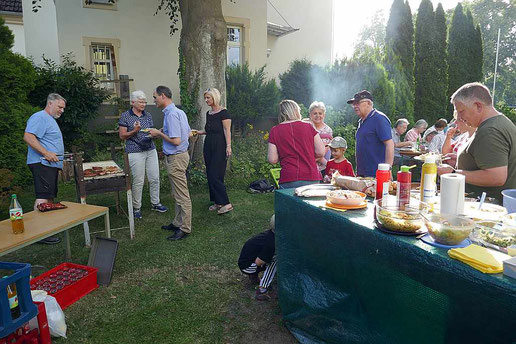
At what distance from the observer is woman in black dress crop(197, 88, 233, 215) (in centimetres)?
631

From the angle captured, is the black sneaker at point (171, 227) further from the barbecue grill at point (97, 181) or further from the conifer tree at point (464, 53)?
the conifer tree at point (464, 53)

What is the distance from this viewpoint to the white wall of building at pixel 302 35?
→ 1784cm

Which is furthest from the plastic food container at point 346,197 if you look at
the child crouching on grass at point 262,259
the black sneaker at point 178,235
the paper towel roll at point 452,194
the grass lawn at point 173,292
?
the black sneaker at point 178,235

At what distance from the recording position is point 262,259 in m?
3.72

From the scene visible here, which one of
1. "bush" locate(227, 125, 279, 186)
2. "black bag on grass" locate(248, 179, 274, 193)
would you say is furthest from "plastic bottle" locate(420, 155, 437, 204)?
"bush" locate(227, 125, 279, 186)

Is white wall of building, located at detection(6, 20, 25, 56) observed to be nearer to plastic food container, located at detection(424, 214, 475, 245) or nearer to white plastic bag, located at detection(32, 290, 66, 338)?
white plastic bag, located at detection(32, 290, 66, 338)

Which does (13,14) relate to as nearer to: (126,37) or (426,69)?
(126,37)

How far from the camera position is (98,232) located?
5695 millimetres

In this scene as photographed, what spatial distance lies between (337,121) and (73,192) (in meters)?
8.17

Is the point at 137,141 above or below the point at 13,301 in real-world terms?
above

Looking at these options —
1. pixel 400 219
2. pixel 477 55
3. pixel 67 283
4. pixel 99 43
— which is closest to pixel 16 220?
pixel 67 283

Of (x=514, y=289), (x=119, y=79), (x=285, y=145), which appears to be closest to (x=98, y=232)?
(x=285, y=145)

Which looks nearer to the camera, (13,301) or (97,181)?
(13,301)

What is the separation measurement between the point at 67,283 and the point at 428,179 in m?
3.37
